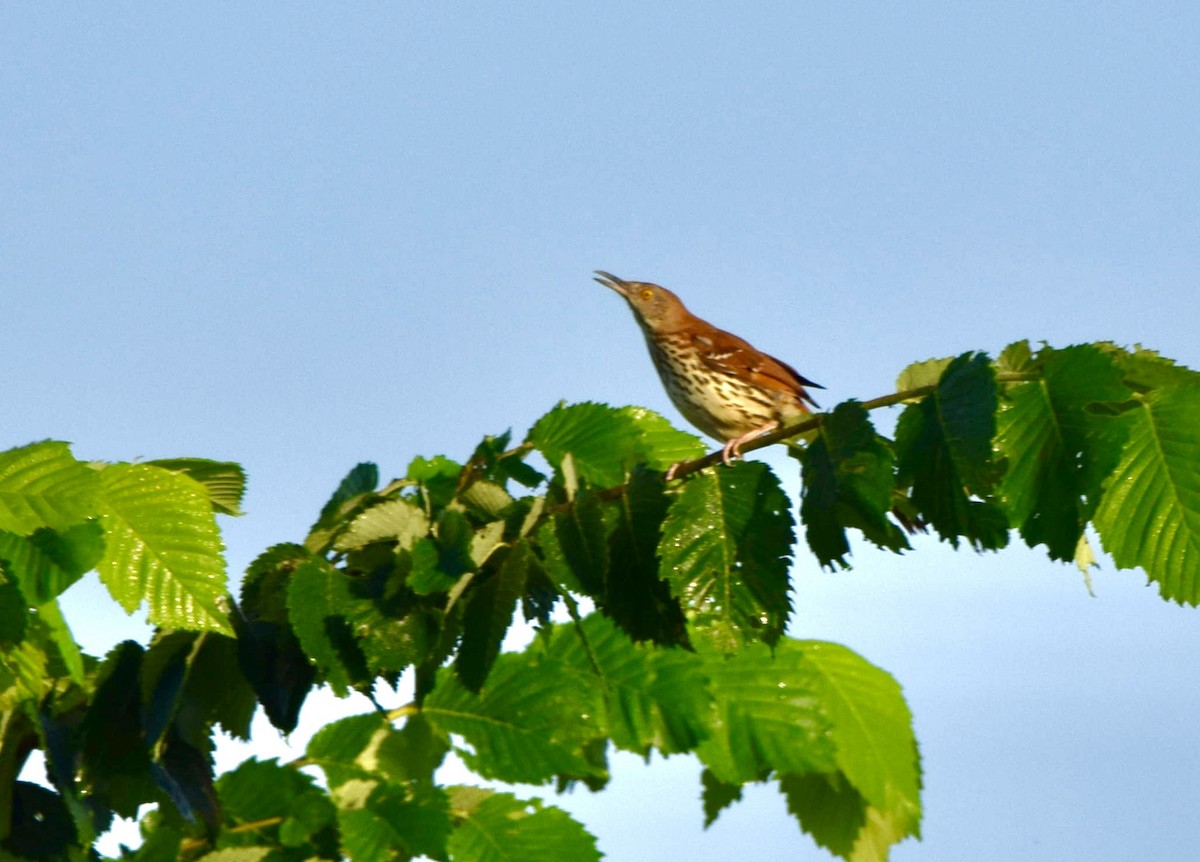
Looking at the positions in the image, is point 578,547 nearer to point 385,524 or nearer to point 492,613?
point 492,613

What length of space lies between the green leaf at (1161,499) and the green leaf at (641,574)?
0.84 metres

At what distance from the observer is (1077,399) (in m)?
2.76

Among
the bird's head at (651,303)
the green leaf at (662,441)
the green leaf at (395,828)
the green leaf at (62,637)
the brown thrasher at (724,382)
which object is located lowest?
the green leaf at (395,828)

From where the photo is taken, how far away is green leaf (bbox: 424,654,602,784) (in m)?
3.41

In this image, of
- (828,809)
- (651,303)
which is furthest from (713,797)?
(651,303)

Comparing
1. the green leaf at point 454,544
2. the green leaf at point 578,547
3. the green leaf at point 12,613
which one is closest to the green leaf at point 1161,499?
the green leaf at point 578,547

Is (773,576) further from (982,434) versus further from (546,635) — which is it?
(546,635)

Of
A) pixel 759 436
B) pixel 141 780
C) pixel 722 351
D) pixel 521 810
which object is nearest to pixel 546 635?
pixel 521 810

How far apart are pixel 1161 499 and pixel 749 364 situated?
196 inches

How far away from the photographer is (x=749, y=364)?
25.2 ft

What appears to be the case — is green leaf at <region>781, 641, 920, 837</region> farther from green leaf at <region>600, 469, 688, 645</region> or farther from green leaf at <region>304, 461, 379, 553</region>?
green leaf at <region>304, 461, 379, 553</region>

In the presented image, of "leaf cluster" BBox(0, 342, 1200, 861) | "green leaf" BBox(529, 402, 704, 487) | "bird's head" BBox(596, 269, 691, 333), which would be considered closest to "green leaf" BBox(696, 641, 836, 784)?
"leaf cluster" BBox(0, 342, 1200, 861)

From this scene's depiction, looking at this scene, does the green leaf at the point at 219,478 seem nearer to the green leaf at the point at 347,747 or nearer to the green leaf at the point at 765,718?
the green leaf at the point at 347,747

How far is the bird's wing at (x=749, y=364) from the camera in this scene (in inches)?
297
